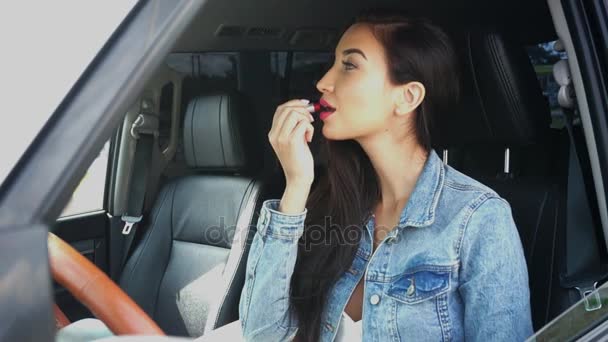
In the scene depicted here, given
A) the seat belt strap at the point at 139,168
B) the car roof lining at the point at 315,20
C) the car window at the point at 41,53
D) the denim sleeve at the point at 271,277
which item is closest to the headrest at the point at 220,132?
the car roof lining at the point at 315,20

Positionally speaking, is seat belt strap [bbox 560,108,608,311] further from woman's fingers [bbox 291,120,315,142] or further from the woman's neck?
woman's fingers [bbox 291,120,315,142]

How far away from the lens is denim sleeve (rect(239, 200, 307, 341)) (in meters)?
1.63

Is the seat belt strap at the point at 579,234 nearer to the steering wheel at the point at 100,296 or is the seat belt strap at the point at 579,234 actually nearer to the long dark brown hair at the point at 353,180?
the long dark brown hair at the point at 353,180

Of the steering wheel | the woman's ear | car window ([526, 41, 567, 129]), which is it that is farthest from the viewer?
car window ([526, 41, 567, 129])

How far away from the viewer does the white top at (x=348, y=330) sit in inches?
64.2

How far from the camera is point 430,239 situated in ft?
4.91

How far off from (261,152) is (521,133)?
1225 millimetres

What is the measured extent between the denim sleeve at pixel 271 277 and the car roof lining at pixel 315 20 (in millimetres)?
533

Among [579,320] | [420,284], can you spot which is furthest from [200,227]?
[579,320]

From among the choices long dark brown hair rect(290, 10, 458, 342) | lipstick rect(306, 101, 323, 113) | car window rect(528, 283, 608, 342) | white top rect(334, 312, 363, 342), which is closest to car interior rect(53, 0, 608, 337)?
long dark brown hair rect(290, 10, 458, 342)

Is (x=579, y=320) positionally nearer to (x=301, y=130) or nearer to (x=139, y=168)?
(x=301, y=130)

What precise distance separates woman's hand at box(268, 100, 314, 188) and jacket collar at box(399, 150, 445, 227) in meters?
0.24

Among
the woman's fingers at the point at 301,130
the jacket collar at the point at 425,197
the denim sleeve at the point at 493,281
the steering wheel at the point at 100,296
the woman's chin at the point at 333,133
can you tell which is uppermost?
the woman's fingers at the point at 301,130

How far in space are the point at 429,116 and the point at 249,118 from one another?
109cm
